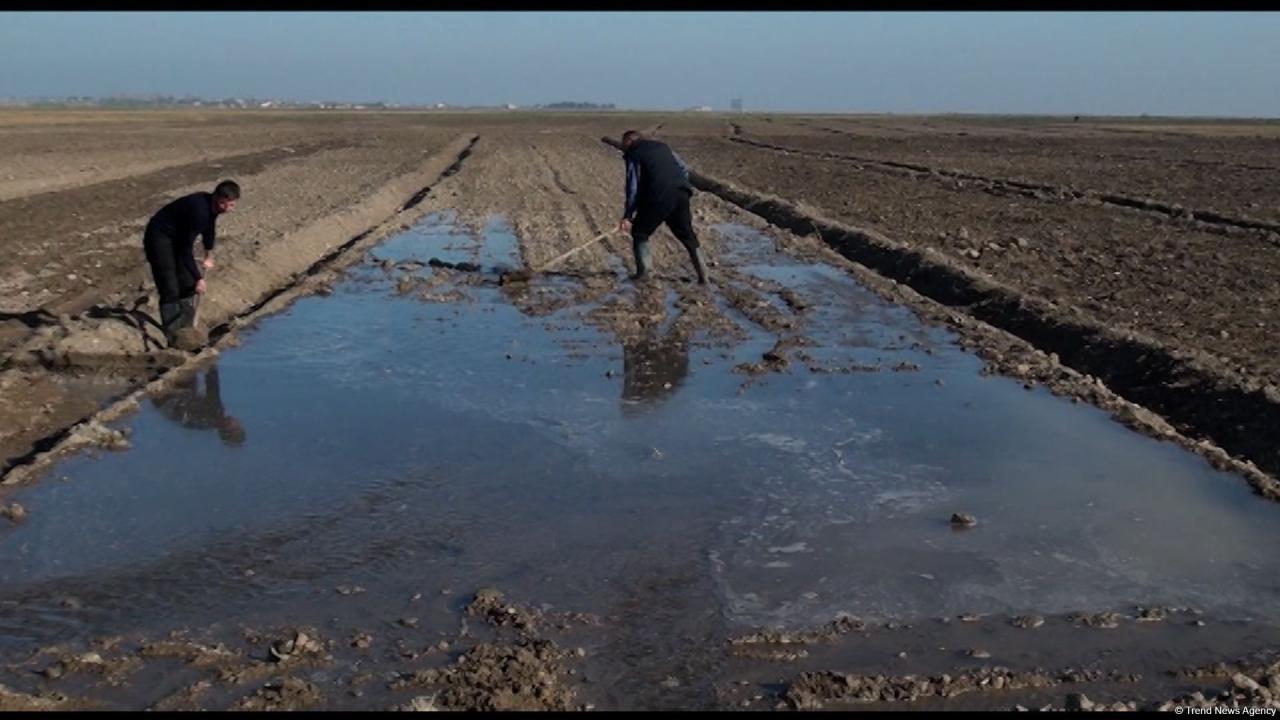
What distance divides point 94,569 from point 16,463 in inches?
74.5

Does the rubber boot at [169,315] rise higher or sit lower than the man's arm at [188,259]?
lower

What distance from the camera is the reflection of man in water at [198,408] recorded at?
309 inches

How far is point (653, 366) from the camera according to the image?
9.48 metres

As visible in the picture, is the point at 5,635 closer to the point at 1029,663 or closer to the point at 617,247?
the point at 1029,663

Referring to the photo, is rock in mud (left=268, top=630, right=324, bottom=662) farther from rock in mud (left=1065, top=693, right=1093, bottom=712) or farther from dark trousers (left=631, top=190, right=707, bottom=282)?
dark trousers (left=631, top=190, right=707, bottom=282)

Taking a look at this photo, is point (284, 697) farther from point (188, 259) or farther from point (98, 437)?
point (188, 259)

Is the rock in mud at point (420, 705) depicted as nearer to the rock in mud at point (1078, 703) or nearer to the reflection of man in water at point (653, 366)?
the rock in mud at point (1078, 703)

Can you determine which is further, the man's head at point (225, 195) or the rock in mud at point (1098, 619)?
the man's head at point (225, 195)

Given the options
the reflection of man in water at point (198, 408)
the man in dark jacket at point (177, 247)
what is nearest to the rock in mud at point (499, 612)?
the reflection of man in water at point (198, 408)

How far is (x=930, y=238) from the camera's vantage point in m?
16.9

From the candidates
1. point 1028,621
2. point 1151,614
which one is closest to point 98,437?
point 1028,621

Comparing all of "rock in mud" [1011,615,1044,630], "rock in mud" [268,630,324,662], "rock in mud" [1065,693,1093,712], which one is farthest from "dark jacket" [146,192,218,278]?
"rock in mud" [1065,693,1093,712]

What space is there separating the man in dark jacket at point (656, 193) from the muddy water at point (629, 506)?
10.8ft

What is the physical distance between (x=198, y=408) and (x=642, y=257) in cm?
608
